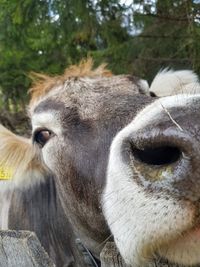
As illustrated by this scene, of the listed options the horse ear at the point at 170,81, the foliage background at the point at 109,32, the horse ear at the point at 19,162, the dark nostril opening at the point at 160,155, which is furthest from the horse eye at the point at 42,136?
the foliage background at the point at 109,32

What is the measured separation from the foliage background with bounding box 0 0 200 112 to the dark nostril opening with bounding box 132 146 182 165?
2.39 meters

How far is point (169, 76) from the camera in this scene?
12.6ft

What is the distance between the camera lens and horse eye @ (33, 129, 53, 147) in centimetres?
304

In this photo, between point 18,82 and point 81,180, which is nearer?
point 81,180

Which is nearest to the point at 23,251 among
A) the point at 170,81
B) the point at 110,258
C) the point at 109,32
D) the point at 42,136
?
the point at 110,258

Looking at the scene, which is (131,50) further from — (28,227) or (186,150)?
(186,150)

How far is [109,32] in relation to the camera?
549cm

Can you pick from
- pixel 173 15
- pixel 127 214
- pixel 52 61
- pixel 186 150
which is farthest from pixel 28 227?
pixel 52 61

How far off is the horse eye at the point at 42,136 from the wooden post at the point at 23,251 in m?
1.23

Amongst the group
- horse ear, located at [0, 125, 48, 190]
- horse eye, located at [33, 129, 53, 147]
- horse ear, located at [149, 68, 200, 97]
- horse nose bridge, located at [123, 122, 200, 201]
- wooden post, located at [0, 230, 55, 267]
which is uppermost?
horse nose bridge, located at [123, 122, 200, 201]

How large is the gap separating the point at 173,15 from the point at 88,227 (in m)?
2.86

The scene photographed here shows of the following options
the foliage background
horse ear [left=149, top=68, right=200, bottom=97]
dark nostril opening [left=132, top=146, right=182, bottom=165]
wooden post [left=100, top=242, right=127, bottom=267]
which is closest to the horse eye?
horse ear [left=149, top=68, right=200, bottom=97]

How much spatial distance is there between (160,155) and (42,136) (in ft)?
4.56

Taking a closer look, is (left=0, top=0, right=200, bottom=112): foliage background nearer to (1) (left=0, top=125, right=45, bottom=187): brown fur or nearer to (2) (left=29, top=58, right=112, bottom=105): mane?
(2) (left=29, top=58, right=112, bottom=105): mane
